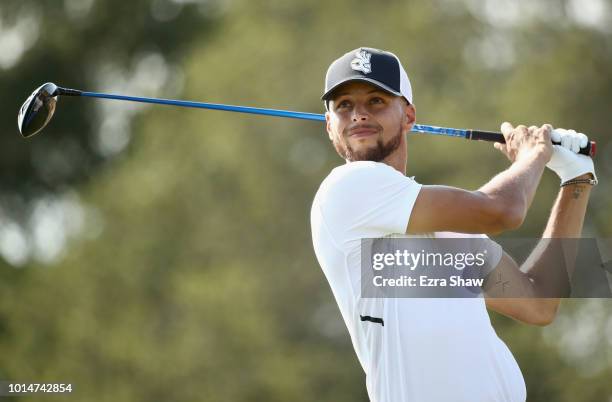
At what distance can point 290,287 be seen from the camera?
59.8 feet

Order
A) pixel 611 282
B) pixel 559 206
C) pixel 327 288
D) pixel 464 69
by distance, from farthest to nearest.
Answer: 1. pixel 464 69
2. pixel 327 288
3. pixel 611 282
4. pixel 559 206

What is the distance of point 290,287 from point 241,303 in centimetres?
91

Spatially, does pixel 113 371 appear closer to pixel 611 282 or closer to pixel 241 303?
pixel 241 303

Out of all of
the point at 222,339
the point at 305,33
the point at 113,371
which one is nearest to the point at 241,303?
the point at 222,339

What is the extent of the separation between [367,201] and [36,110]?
1.95 meters

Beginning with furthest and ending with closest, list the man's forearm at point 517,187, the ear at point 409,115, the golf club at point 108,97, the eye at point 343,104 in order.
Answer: the golf club at point 108,97, the ear at point 409,115, the eye at point 343,104, the man's forearm at point 517,187

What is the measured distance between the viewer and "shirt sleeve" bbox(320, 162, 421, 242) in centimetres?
446

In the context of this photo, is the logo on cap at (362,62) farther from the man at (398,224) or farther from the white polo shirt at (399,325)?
the white polo shirt at (399,325)

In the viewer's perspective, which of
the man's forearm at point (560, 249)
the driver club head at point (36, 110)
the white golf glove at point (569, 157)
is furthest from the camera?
the driver club head at point (36, 110)

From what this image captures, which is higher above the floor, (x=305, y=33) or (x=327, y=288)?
(x=305, y=33)

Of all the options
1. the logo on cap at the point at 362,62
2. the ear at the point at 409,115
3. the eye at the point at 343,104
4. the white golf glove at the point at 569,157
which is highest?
the logo on cap at the point at 362,62


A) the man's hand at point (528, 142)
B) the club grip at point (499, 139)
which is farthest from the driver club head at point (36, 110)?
the man's hand at point (528, 142)

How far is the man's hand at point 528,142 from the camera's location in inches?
191

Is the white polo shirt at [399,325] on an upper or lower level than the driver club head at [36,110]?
lower
